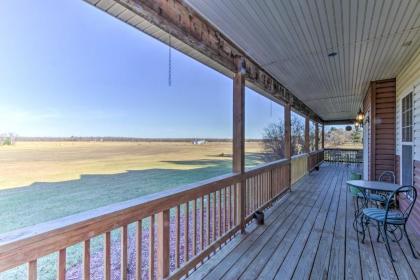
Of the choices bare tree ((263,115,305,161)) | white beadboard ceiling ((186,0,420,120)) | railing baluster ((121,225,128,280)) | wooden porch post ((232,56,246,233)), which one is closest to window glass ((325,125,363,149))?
bare tree ((263,115,305,161))

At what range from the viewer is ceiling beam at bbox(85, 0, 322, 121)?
5.81 feet

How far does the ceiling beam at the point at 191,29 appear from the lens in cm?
177

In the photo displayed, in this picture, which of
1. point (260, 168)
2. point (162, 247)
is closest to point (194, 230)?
point (162, 247)

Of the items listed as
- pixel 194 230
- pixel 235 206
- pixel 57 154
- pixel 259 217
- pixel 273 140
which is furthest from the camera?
pixel 273 140

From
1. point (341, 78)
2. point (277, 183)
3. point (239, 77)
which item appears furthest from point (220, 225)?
point (341, 78)

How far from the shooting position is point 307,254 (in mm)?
2576

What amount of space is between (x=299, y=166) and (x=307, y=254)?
4840 mm

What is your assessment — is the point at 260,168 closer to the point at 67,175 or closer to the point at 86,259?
the point at 86,259

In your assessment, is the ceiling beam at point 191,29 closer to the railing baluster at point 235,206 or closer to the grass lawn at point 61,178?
the grass lawn at point 61,178

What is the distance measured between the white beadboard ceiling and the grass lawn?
1872mm

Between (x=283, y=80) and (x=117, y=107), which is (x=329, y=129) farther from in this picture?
(x=117, y=107)

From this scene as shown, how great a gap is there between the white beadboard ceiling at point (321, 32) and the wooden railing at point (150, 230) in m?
1.76

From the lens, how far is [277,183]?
4.82m

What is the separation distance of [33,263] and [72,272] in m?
2.39
